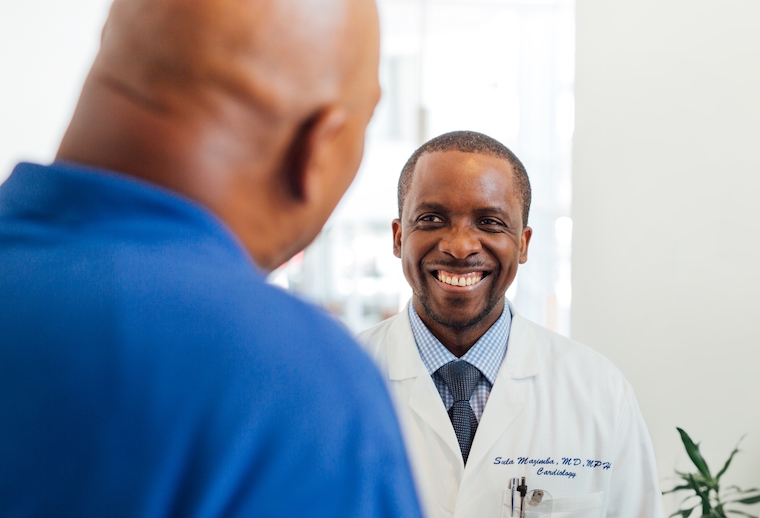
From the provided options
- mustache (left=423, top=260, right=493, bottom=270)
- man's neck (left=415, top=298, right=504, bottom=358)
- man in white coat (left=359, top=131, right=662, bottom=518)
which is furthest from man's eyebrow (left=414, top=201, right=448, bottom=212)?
man's neck (left=415, top=298, right=504, bottom=358)

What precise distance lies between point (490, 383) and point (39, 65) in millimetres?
2316

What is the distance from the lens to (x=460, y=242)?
4.90ft

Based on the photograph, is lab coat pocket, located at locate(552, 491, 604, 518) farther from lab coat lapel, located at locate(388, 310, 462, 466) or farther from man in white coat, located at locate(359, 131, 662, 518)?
lab coat lapel, located at locate(388, 310, 462, 466)

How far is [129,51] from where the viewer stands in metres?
0.38

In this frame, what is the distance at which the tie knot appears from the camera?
5.10 ft

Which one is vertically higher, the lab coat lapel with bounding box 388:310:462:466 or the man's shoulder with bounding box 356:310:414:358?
the man's shoulder with bounding box 356:310:414:358

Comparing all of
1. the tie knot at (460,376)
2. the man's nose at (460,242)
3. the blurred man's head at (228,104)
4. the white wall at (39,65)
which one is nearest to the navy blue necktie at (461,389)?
the tie knot at (460,376)

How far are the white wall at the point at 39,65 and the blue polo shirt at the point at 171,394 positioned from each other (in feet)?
9.27

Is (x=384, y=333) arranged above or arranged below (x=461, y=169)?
below

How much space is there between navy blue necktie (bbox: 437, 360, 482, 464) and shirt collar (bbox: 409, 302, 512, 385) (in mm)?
13

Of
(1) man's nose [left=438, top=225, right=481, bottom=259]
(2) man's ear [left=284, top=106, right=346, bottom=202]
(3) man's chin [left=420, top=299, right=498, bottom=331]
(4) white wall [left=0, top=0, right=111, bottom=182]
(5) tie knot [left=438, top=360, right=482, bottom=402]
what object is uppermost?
(4) white wall [left=0, top=0, right=111, bottom=182]

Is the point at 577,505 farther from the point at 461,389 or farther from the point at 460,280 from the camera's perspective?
the point at 460,280

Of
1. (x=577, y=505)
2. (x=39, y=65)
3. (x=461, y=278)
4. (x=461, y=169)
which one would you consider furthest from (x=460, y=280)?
(x=39, y=65)

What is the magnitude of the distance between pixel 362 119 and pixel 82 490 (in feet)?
0.84
